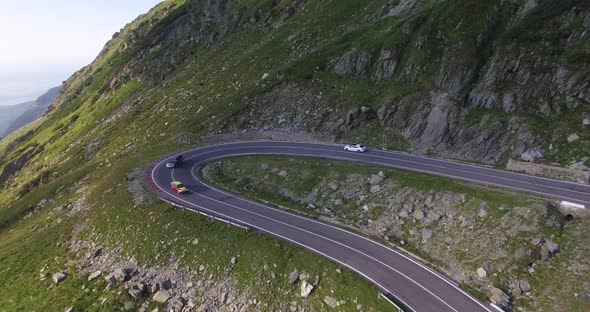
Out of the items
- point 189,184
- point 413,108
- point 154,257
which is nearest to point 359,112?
point 413,108

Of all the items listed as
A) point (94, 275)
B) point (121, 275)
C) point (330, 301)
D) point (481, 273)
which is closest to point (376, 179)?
point (481, 273)

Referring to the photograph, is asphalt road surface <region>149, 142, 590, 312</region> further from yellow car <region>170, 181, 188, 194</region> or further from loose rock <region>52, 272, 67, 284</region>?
loose rock <region>52, 272, 67, 284</region>

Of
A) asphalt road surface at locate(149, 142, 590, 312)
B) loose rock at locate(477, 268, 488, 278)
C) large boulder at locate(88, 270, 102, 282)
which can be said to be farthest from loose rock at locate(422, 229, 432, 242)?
large boulder at locate(88, 270, 102, 282)

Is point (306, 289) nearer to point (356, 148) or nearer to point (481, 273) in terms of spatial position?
point (481, 273)

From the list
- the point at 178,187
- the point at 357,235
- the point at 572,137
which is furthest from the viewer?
the point at 178,187

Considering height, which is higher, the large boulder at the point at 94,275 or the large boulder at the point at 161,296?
the large boulder at the point at 94,275

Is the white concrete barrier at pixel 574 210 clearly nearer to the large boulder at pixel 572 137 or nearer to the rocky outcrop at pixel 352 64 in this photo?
the large boulder at pixel 572 137

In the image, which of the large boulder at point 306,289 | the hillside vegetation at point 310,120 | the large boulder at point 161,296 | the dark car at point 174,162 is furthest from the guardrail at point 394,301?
the dark car at point 174,162
